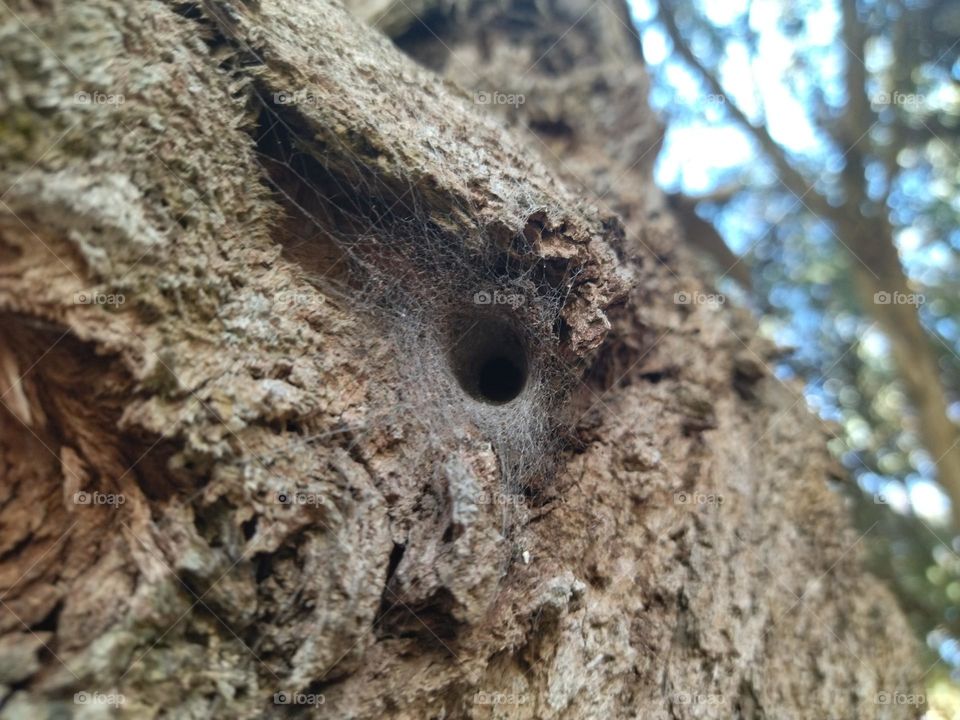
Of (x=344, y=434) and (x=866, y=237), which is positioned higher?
(x=866, y=237)

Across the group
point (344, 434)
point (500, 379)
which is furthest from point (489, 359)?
point (344, 434)

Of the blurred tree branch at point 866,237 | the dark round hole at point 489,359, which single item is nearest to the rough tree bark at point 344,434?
the dark round hole at point 489,359

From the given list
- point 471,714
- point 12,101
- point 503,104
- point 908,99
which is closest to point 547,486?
point 471,714

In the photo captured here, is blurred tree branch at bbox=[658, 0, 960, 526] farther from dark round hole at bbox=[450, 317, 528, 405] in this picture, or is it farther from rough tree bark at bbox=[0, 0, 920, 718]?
dark round hole at bbox=[450, 317, 528, 405]

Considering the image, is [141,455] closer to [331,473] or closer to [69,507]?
[69,507]

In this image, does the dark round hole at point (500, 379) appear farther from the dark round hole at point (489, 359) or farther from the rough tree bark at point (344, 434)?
the rough tree bark at point (344, 434)

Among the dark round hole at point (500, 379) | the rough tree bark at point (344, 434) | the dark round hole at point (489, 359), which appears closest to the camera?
the rough tree bark at point (344, 434)

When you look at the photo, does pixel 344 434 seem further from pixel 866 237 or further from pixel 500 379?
pixel 866 237
